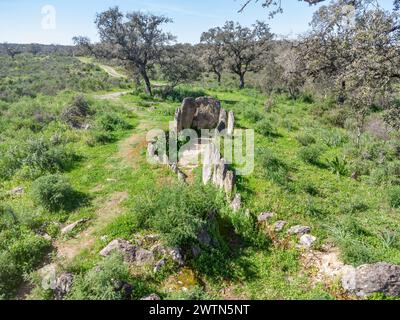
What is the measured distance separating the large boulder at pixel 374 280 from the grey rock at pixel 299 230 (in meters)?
1.83

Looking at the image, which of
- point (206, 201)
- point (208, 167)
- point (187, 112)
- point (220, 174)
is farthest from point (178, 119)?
point (206, 201)

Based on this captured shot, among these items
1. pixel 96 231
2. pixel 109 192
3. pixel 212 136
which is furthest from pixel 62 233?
pixel 212 136

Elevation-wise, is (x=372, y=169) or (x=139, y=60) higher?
(x=139, y=60)

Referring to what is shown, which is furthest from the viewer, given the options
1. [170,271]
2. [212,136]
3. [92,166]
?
[212,136]

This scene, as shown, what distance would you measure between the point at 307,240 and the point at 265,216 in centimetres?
135

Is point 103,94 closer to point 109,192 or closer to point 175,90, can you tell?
point 175,90

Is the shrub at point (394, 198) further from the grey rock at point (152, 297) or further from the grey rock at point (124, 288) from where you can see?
the grey rock at point (124, 288)

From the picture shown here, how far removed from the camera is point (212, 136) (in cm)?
1616

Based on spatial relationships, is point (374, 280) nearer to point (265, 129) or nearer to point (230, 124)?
point (230, 124)

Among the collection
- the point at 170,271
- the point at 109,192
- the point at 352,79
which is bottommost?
the point at 170,271

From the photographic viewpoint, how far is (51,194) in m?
10.2

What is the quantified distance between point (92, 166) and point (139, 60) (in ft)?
58.4

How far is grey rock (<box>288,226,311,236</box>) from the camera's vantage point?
8.55 m

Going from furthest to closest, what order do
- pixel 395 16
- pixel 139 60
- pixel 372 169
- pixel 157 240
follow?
Answer: 1. pixel 139 60
2. pixel 372 169
3. pixel 395 16
4. pixel 157 240
